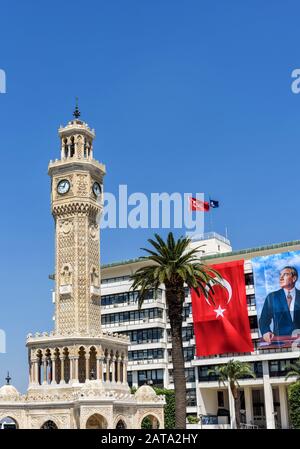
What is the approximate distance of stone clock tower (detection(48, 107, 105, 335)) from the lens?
271 feet

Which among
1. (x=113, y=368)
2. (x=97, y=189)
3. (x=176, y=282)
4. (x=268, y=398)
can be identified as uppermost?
(x=97, y=189)

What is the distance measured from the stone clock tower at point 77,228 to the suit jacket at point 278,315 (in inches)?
1225

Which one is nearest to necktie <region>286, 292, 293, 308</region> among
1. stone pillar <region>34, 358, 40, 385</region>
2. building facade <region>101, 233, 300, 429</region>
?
building facade <region>101, 233, 300, 429</region>

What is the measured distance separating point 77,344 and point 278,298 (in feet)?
124

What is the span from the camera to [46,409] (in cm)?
7550

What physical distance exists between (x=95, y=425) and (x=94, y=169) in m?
31.6

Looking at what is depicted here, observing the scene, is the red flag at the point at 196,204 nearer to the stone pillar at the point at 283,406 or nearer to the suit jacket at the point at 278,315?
the suit jacket at the point at 278,315

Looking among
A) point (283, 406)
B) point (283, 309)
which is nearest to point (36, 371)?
point (283, 309)

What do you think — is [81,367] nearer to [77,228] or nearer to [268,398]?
[77,228]

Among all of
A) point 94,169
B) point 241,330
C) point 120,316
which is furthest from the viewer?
point 120,316

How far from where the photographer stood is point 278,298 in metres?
104

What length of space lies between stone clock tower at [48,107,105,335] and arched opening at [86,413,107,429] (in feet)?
33.3

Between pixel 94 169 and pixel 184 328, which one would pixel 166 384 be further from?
pixel 94 169
